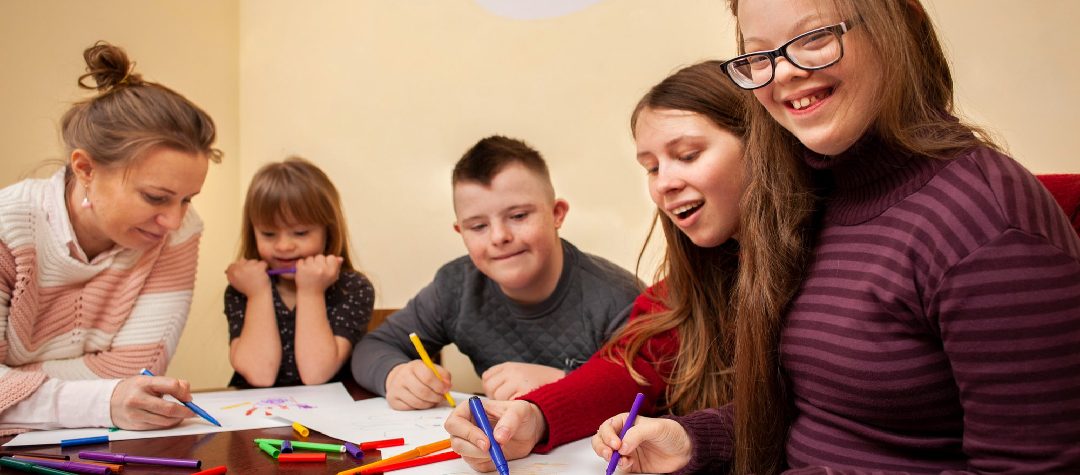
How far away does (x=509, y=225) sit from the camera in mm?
1438

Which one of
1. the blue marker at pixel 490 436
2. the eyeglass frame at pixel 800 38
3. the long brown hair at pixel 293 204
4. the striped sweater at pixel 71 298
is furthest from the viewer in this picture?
the long brown hair at pixel 293 204

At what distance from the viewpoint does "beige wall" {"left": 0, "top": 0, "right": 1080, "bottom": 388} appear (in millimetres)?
1425

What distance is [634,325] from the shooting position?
3.75ft

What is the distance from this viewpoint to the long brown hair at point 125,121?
4.26ft

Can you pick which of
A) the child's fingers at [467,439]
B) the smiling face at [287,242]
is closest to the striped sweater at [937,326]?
the child's fingers at [467,439]

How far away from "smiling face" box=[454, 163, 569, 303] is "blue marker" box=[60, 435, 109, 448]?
0.68 m

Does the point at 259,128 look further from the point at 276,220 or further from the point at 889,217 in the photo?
the point at 889,217

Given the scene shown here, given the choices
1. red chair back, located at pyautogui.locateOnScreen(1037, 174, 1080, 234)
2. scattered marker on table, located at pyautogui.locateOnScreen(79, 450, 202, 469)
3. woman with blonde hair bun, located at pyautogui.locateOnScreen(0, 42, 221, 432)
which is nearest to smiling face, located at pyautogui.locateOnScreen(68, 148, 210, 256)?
woman with blonde hair bun, located at pyautogui.locateOnScreen(0, 42, 221, 432)

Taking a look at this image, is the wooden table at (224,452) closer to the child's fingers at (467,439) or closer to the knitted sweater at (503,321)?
the child's fingers at (467,439)

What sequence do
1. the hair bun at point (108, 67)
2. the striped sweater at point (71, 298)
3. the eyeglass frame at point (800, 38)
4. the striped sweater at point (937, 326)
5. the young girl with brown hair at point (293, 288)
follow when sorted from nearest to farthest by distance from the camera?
the striped sweater at point (937, 326), the eyeglass frame at point (800, 38), the striped sweater at point (71, 298), the hair bun at point (108, 67), the young girl with brown hair at point (293, 288)

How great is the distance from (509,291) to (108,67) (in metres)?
0.83

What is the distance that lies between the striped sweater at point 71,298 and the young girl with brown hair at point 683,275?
0.75 meters

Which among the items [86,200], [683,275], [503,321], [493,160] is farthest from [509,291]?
[86,200]

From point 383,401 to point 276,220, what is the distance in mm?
585
